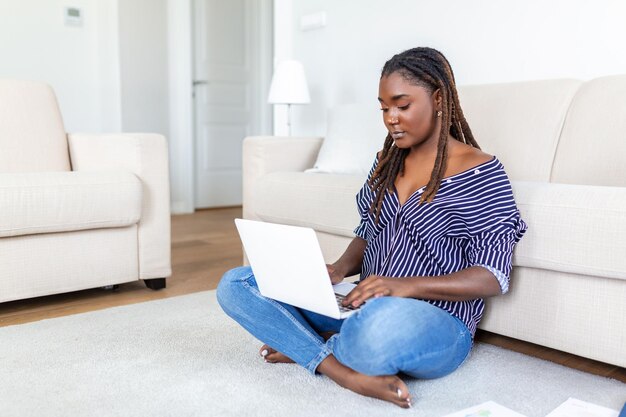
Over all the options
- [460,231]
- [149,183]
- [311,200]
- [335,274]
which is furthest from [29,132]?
[460,231]

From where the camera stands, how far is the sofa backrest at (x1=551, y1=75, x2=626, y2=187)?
1.86 m

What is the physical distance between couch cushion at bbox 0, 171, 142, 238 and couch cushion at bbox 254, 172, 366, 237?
468mm

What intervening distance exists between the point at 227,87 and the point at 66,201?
303 cm

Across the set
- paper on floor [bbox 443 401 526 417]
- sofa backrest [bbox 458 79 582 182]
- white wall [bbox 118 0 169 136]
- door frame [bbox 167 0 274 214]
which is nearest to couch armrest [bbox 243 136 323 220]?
sofa backrest [bbox 458 79 582 182]

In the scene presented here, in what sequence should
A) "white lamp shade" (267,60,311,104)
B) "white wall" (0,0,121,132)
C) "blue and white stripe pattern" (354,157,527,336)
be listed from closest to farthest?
"blue and white stripe pattern" (354,157,527,336), "white lamp shade" (267,60,311,104), "white wall" (0,0,121,132)

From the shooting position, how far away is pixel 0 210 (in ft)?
6.25

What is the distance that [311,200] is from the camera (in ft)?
7.22

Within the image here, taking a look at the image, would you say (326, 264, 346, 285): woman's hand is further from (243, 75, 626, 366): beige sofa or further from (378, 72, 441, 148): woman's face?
(243, 75, 626, 366): beige sofa

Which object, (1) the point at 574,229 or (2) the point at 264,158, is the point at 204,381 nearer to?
(1) the point at 574,229

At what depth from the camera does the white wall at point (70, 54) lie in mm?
3859

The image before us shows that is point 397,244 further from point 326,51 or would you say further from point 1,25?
point 1,25

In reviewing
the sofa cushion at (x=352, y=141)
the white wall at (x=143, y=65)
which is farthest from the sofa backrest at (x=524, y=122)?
the white wall at (x=143, y=65)

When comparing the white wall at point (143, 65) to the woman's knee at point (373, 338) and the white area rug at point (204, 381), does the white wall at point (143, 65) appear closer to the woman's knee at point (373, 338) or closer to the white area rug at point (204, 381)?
the white area rug at point (204, 381)

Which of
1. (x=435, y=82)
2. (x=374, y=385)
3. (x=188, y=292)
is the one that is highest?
(x=435, y=82)
